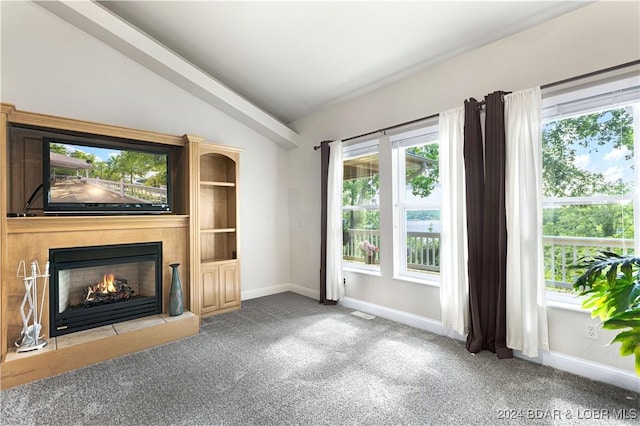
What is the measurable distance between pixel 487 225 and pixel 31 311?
3.93m

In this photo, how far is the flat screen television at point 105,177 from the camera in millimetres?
2727

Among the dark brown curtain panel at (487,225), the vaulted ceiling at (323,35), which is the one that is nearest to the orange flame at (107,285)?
the vaulted ceiling at (323,35)

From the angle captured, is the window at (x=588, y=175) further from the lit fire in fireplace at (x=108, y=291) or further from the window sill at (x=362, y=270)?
the lit fire in fireplace at (x=108, y=291)

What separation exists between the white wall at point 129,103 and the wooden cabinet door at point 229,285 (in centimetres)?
45

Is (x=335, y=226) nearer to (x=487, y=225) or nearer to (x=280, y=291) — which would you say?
(x=280, y=291)

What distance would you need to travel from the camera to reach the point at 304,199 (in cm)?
466

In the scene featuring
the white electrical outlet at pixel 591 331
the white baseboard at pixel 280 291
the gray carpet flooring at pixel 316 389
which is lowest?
the gray carpet flooring at pixel 316 389

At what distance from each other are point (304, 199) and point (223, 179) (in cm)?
124

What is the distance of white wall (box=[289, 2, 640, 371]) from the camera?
2.14 meters

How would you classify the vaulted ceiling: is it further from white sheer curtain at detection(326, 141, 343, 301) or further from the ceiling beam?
white sheer curtain at detection(326, 141, 343, 301)

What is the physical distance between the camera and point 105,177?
118 inches

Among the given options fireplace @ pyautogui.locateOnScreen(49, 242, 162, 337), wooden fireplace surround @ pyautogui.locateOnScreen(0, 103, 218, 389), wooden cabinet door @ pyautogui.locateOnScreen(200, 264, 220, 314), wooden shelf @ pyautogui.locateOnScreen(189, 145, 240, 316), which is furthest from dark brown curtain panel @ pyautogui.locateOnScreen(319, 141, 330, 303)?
fireplace @ pyautogui.locateOnScreen(49, 242, 162, 337)

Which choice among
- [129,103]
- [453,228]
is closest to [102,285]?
[129,103]

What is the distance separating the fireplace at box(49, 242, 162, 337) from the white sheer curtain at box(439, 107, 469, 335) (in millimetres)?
3005
